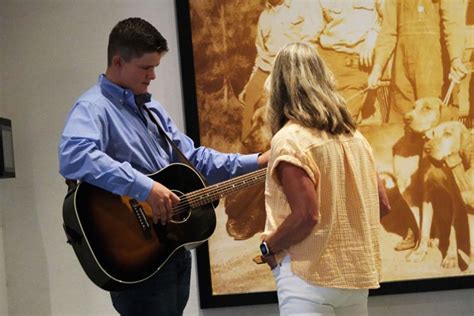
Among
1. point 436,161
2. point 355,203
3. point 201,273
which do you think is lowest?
point 201,273

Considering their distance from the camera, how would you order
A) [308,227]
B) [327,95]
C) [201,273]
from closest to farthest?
[308,227] → [327,95] → [201,273]

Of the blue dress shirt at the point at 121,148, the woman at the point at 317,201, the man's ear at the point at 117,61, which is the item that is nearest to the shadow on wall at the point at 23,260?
the blue dress shirt at the point at 121,148

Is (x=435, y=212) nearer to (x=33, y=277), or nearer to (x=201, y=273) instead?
(x=201, y=273)

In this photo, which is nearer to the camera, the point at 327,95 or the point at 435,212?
the point at 327,95

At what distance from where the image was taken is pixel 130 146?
227cm

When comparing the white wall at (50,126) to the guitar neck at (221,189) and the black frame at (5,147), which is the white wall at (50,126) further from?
the guitar neck at (221,189)

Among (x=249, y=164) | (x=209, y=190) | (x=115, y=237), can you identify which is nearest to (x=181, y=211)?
(x=209, y=190)

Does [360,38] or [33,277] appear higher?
[360,38]

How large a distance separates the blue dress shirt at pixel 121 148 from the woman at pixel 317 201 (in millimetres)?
492

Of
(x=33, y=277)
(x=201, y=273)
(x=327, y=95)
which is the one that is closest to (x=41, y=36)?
(x=33, y=277)

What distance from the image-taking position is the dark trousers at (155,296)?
2199 mm

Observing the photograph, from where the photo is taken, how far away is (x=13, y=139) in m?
3.28

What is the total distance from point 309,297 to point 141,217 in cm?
64

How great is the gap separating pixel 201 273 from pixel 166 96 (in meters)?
0.83
